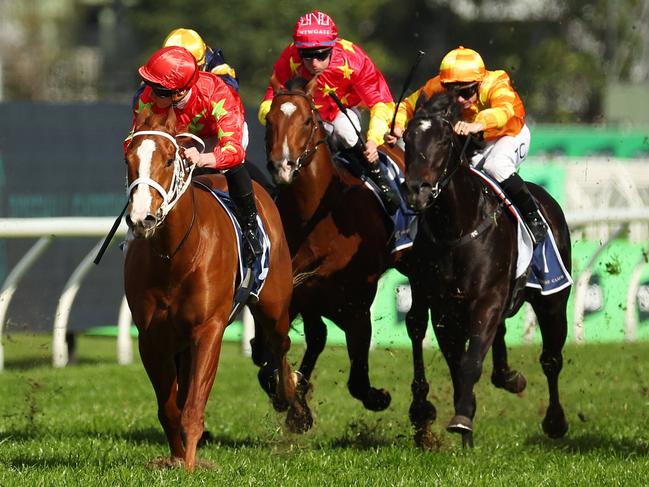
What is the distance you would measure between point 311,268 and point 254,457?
3.69ft

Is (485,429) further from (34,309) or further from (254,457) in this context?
(34,309)

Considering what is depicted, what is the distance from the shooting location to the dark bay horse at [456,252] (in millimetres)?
6523

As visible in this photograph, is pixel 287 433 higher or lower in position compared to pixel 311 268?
lower

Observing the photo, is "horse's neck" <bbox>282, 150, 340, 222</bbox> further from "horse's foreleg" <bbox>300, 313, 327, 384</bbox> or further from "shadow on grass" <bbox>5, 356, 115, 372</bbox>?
"shadow on grass" <bbox>5, 356, 115, 372</bbox>

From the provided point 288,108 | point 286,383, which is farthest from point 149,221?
point 286,383

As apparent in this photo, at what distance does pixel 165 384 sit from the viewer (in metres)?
5.90

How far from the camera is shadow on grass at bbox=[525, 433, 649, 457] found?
6734 mm

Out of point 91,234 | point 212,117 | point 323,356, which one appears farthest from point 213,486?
point 323,356

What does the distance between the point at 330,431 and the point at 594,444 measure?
1.45 metres

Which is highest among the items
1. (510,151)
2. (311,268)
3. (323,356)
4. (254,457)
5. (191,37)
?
(191,37)

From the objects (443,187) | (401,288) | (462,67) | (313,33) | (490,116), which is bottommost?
(401,288)

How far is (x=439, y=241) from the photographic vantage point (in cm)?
686

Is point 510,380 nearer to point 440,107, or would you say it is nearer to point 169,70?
point 440,107

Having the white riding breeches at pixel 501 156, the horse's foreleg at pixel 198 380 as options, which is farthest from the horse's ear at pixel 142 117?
the white riding breeches at pixel 501 156
